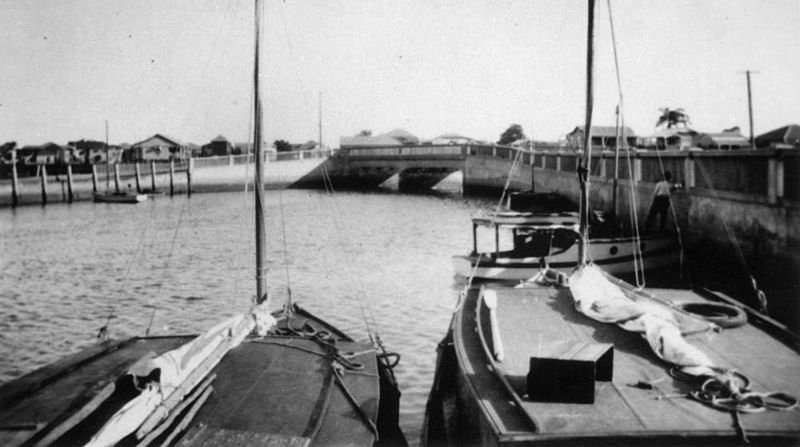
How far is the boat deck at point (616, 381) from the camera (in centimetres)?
491

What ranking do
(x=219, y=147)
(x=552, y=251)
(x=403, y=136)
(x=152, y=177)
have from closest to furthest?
(x=552, y=251) → (x=152, y=177) → (x=219, y=147) → (x=403, y=136)

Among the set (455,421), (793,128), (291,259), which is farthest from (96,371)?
(793,128)

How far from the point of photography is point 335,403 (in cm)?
702

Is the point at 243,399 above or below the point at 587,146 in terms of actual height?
below

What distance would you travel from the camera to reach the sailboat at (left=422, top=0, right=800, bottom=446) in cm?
494

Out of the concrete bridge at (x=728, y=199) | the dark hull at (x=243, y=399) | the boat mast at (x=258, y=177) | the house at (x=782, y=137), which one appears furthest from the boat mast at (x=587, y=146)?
the house at (x=782, y=137)

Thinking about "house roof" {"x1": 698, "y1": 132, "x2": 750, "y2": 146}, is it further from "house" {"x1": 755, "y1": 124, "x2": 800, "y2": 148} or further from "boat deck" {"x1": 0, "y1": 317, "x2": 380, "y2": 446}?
"boat deck" {"x1": 0, "y1": 317, "x2": 380, "y2": 446}

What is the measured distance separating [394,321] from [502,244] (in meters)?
13.0

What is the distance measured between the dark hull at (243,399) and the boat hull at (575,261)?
8980 mm

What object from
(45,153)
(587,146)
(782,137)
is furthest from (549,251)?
(45,153)

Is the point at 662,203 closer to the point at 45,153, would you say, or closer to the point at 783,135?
the point at 783,135

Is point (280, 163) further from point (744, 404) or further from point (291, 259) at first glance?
point (744, 404)

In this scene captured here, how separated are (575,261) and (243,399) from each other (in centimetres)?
1375

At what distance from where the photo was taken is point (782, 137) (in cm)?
4062
